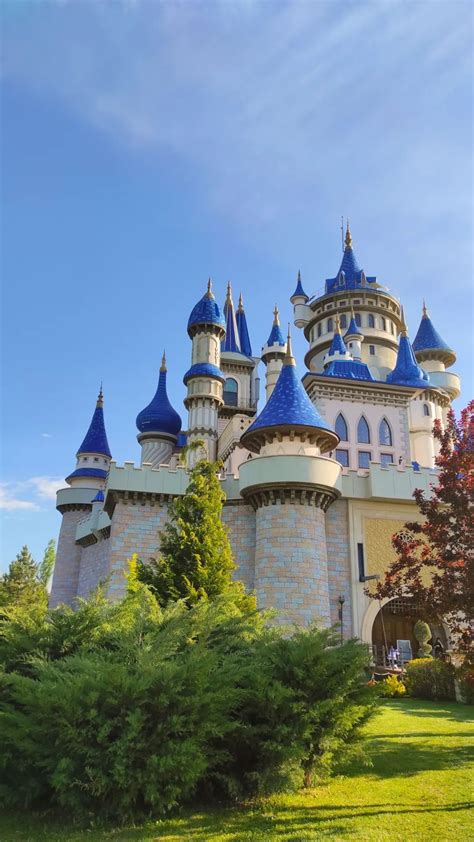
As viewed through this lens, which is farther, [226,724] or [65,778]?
[226,724]

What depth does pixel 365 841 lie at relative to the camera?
18.6 feet

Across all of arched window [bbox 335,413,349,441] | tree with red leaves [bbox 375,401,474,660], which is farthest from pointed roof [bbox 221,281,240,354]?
tree with red leaves [bbox 375,401,474,660]

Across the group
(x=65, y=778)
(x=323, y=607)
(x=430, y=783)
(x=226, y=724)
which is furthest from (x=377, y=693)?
(x=323, y=607)

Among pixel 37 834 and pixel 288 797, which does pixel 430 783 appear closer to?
pixel 288 797

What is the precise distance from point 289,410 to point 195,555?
6924 mm

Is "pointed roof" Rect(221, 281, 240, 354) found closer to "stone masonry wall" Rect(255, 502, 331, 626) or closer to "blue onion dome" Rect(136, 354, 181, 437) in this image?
"blue onion dome" Rect(136, 354, 181, 437)

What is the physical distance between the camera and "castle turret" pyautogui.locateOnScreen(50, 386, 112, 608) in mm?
29791

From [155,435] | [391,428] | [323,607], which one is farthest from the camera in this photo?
[155,435]

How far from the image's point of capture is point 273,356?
124 ft

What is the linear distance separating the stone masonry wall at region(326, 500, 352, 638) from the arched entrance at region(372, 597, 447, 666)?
207 centimetres

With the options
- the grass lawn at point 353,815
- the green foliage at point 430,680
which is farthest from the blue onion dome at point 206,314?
the grass lawn at point 353,815

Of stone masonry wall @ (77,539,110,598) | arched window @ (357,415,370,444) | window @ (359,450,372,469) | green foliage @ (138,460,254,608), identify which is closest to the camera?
green foliage @ (138,460,254,608)

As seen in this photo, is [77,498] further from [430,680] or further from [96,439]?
[430,680]

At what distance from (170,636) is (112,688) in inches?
41.2
